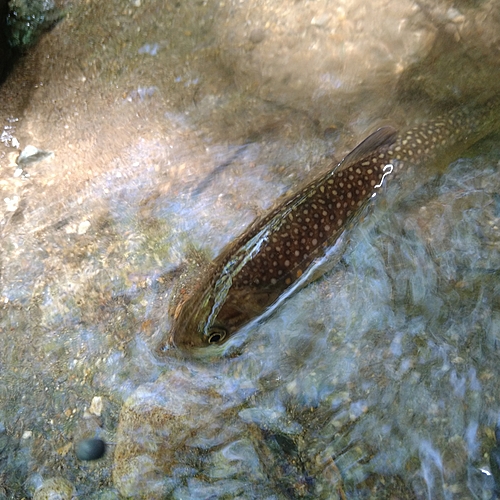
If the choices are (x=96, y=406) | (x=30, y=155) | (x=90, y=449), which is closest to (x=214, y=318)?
(x=96, y=406)

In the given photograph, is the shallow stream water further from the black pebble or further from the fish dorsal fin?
the fish dorsal fin

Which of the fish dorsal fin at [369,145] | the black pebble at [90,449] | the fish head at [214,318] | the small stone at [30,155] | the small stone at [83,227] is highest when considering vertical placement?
the small stone at [30,155]

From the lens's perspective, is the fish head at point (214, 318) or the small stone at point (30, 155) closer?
the fish head at point (214, 318)

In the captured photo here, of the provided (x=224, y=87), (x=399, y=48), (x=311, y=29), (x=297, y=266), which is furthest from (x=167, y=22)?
(x=297, y=266)

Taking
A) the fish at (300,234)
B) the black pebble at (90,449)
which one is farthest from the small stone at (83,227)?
the black pebble at (90,449)

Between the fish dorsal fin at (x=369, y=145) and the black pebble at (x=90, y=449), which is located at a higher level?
the fish dorsal fin at (x=369, y=145)

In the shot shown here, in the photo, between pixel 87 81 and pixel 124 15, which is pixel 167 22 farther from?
pixel 87 81

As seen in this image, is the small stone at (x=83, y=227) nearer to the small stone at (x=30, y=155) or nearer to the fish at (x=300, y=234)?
the small stone at (x=30, y=155)
